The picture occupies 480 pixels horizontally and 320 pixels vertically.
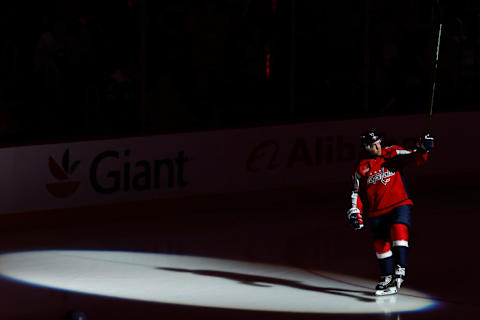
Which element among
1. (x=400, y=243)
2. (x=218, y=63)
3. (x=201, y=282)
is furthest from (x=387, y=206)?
(x=218, y=63)

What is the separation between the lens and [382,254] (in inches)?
434

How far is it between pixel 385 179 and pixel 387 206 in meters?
0.24

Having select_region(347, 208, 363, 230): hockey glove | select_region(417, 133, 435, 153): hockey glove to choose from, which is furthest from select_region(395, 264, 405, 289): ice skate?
select_region(417, 133, 435, 153): hockey glove

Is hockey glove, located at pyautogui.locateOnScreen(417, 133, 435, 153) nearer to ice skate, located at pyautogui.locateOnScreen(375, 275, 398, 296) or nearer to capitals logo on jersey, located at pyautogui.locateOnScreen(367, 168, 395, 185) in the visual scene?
capitals logo on jersey, located at pyautogui.locateOnScreen(367, 168, 395, 185)

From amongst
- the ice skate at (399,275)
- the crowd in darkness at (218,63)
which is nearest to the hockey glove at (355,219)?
the ice skate at (399,275)

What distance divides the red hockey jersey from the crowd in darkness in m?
4.15

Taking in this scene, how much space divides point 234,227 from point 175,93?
6.03 ft

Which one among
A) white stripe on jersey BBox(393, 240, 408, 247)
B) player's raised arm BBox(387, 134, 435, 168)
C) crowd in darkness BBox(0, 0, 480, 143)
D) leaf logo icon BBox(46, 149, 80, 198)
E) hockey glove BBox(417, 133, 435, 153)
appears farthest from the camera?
leaf logo icon BBox(46, 149, 80, 198)

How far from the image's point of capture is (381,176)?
1101 centimetres

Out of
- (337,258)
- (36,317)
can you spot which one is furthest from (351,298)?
(36,317)

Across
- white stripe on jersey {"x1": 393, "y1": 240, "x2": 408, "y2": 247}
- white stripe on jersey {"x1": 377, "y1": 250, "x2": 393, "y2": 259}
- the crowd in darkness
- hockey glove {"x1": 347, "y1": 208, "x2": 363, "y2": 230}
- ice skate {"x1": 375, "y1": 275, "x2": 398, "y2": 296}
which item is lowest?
ice skate {"x1": 375, "y1": 275, "x2": 398, "y2": 296}

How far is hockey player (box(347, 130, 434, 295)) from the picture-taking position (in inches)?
431

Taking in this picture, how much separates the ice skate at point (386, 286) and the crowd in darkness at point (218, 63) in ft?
14.6

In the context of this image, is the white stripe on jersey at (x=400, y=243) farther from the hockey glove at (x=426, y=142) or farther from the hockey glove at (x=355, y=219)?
the hockey glove at (x=426, y=142)
